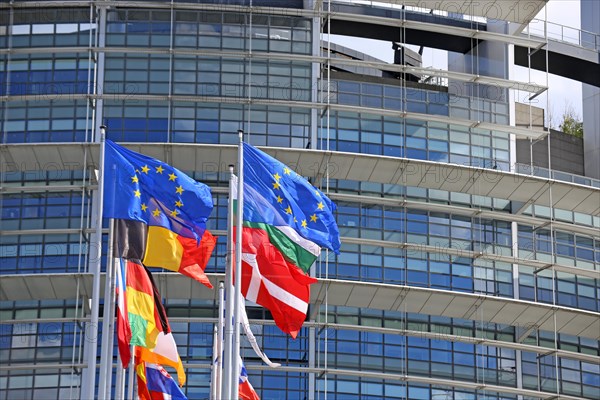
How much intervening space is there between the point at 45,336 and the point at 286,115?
1276cm

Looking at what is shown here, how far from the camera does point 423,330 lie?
55500mm

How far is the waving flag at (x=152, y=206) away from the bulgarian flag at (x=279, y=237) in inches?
47.2

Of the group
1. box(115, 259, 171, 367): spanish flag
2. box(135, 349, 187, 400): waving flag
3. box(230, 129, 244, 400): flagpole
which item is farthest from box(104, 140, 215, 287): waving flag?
box(135, 349, 187, 400): waving flag

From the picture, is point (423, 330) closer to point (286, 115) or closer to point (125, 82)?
point (286, 115)

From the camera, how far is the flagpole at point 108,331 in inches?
1246

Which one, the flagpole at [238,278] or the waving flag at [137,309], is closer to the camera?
the flagpole at [238,278]

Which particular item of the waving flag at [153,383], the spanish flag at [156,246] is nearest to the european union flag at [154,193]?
the spanish flag at [156,246]

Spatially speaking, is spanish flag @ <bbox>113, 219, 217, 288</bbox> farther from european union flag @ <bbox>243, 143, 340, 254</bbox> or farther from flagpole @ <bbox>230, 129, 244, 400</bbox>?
european union flag @ <bbox>243, 143, 340, 254</bbox>

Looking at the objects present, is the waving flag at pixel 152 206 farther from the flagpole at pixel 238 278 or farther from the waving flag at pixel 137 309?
the flagpole at pixel 238 278

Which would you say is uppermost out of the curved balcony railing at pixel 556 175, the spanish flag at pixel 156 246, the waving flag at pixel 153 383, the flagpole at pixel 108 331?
the curved balcony railing at pixel 556 175

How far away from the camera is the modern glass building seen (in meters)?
53.8

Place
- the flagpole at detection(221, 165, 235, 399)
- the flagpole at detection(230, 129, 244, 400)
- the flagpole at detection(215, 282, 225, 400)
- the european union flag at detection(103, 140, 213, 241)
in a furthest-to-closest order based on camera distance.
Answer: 1. the flagpole at detection(215, 282, 225, 400)
2. the european union flag at detection(103, 140, 213, 241)
3. the flagpole at detection(230, 129, 244, 400)
4. the flagpole at detection(221, 165, 235, 399)

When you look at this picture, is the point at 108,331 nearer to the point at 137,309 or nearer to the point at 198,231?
the point at 137,309

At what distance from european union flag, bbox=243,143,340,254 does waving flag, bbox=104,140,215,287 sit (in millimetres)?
1115
